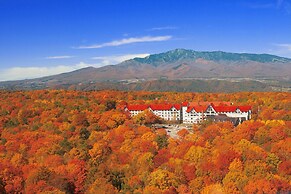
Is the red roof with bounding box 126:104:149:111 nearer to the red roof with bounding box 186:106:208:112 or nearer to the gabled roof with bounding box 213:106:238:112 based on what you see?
the red roof with bounding box 186:106:208:112

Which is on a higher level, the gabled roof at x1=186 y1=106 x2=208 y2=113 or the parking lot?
the gabled roof at x1=186 y1=106 x2=208 y2=113

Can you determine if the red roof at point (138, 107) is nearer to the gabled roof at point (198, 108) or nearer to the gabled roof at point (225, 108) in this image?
the gabled roof at point (198, 108)

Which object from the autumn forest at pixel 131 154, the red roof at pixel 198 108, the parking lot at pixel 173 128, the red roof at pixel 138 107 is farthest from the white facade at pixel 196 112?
the parking lot at pixel 173 128

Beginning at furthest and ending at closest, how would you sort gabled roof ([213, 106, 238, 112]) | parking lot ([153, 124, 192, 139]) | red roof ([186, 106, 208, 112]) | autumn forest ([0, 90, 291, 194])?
red roof ([186, 106, 208, 112]), gabled roof ([213, 106, 238, 112]), parking lot ([153, 124, 192, 139]), autumn forest ([0, 90, 291, 194])

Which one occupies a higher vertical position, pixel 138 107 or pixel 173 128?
pixel 138 107

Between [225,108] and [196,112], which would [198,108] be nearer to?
[196,112]

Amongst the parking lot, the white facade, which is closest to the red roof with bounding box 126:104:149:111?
the white facade

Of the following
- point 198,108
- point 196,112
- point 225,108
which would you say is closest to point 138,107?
point 196,112

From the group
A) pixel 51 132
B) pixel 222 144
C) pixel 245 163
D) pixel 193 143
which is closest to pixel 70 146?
pixel 51 132
